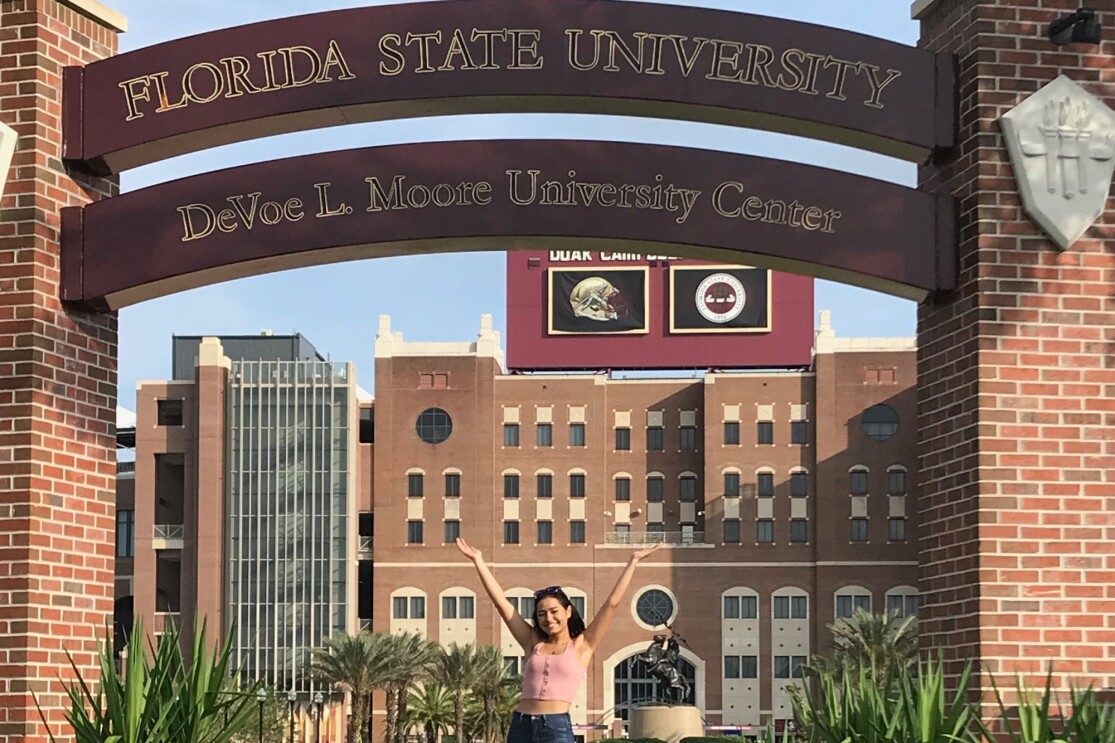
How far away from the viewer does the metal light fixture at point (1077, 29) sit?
9648 mm

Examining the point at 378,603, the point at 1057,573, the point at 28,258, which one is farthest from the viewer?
the point at 378,603

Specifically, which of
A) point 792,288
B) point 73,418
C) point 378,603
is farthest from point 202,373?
point 73,418

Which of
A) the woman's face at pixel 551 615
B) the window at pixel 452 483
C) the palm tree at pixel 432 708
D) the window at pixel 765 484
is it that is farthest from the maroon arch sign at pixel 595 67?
the window at pixel 452 483

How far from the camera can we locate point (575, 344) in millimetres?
93312


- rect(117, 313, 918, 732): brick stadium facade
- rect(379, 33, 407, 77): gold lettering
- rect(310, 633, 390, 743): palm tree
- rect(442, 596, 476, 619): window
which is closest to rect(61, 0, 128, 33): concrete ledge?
rect(379, 33, 407, 77): gold lettering

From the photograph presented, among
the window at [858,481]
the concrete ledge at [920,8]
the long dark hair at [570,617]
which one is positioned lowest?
the long dark hair at [570,617]

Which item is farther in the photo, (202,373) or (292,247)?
(202,373)

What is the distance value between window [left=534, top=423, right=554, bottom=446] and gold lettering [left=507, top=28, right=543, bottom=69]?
264 ft

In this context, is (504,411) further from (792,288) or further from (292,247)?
(292,247)

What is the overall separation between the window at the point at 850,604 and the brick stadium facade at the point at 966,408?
7859cm

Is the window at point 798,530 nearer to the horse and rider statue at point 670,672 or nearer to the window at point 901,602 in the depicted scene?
the window at point 901,602

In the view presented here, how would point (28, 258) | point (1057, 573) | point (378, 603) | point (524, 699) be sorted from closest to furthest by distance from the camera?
point (524, 699) < point (1057, 573) < point (28, 258) < point (378, 603)

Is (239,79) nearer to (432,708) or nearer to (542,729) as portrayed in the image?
(542,729)

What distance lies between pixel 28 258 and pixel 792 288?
8468 centimetres
